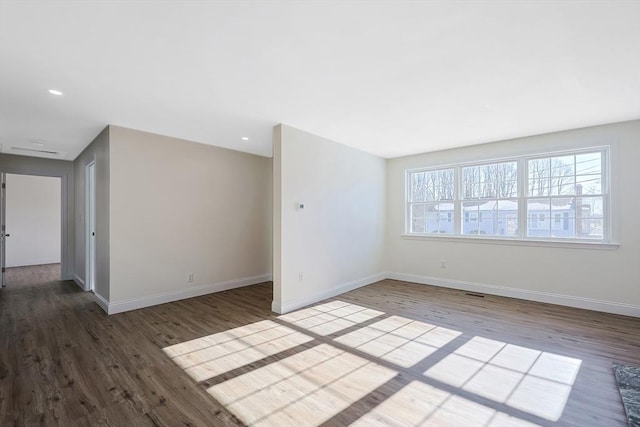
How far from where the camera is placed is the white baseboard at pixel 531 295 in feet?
12.1

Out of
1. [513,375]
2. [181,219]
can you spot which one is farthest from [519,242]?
[181,219]

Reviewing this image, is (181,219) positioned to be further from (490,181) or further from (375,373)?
(490,181)

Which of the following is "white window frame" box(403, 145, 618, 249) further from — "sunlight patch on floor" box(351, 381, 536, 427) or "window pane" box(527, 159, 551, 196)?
"sunlight patch on floor" box(351, 381, 536, 427)

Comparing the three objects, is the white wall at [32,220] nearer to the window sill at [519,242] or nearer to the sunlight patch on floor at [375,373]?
the sunlight patch on floor at [375,373]

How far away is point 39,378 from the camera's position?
228 centimetres

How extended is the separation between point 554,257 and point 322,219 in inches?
137

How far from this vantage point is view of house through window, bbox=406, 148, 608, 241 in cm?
400

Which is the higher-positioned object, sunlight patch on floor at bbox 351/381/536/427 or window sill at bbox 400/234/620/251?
window sill at bbox 400/234/620/251

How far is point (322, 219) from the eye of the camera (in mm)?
4410

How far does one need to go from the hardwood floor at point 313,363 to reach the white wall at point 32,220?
4582 millimetres

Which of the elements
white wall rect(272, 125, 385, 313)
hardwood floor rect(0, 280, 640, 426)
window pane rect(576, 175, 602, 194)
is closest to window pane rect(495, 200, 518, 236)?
window pane rect(576, 175, 602, 194)

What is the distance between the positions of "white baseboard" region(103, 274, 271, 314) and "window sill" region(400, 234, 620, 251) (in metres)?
3.21

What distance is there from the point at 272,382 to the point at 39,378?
6.21ft

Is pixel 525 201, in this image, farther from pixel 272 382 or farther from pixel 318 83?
pixel 272 382
